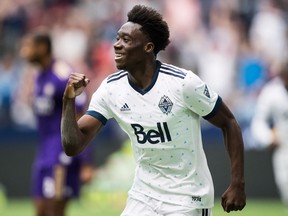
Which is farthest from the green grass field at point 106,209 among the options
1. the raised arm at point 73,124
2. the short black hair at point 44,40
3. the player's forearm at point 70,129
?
the player's forearm at point 70,129

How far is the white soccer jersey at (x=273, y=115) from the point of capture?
13320 millimetres

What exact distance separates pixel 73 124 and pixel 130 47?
0.71 metres

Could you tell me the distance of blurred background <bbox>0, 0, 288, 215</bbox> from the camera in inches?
664

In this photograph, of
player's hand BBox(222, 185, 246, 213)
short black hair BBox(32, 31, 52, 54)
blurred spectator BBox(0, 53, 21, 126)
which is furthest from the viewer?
blurred spectator BBox(0, 53, 21, 126)

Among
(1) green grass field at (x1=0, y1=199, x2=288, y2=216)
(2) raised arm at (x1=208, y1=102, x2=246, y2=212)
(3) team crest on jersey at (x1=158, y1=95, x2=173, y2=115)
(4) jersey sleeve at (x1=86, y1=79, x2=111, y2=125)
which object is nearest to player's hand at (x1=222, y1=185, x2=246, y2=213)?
(2) raised arm at (x1=208, y1=102, x2=246, y2=212)

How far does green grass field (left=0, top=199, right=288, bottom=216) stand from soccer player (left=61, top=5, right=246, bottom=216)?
7036mm

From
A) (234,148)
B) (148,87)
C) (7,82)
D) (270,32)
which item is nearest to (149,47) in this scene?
(148,87)

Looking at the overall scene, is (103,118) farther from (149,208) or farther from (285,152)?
(285,152)

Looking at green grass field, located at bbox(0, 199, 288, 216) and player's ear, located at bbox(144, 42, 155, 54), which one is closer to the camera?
player's ear, located at bbox(144, 42, 155, 54)

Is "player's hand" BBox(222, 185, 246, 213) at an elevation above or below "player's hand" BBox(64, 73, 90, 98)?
below

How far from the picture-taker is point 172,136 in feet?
24.4

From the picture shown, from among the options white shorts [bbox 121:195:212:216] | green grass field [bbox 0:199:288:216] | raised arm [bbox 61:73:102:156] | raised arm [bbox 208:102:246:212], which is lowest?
green grass field [bbox 0:199:288:216]

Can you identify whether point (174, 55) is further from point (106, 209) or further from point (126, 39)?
point (126, 39)

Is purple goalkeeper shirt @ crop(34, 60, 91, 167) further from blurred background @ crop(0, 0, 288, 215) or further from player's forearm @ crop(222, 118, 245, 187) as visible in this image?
blurred background @ crop(0, 0, 288, 215)
